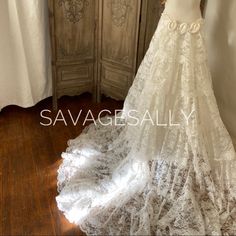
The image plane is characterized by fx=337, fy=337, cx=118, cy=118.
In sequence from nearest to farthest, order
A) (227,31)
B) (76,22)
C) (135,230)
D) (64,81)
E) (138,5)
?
(135,230) < (227,31) < (138,5) < (76,22) < (64,81)

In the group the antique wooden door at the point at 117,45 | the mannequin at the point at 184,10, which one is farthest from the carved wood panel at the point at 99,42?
the mannequin at the point at 184,10

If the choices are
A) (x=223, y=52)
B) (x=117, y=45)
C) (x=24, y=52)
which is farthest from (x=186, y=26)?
(x=24, y=52)

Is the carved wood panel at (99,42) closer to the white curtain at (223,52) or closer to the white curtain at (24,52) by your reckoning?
the white curtain at (24,52)

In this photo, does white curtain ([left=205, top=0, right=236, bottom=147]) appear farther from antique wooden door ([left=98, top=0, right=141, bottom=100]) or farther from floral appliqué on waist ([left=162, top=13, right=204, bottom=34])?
antique wooden door ([left=98, top=0, right=141, bottom=100])

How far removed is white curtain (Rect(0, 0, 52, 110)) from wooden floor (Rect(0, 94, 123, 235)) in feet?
0.48

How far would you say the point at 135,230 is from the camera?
169cm

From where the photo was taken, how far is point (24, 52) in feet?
8.59

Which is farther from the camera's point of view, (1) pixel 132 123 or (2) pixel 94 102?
(2) pixel 94 102

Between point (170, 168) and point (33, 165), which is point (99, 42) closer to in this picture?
point (33, 165)

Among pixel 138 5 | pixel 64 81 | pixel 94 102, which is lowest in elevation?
pixel 94 102

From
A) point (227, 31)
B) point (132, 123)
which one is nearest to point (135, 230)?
point (132, 123)

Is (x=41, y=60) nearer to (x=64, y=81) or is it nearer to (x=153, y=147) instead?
(x=64, y=81)

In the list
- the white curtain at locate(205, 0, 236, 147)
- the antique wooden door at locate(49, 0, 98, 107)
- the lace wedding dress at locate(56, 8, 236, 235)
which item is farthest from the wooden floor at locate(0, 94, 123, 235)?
the white curtain at locate(205, 0, 236, 147)

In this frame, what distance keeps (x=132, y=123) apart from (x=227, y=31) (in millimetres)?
802
